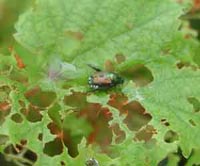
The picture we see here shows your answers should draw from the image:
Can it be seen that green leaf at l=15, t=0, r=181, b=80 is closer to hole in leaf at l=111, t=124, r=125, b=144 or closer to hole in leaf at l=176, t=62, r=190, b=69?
hole in leaf at l=176, t=62, r=190, b=69

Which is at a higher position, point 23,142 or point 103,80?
point 103,80

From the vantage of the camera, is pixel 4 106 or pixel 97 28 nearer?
pixel 4 106

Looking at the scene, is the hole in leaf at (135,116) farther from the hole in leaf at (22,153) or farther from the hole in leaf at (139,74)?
the hole in leaf at (22,153)

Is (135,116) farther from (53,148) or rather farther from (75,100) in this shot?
(53,148)

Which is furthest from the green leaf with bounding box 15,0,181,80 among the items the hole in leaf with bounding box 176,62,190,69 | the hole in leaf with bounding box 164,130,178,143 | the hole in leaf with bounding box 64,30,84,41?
the hole in leaf with bounding box 164,130,178,143

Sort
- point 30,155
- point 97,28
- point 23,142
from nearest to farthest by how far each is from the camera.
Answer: point 23,142
point 97,28
point 30,155

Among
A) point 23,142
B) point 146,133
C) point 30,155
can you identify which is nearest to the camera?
point 23,142

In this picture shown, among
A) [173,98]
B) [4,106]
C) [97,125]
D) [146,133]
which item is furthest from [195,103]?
[4,106]

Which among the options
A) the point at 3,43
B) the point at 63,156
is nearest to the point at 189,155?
the point at 63,156
